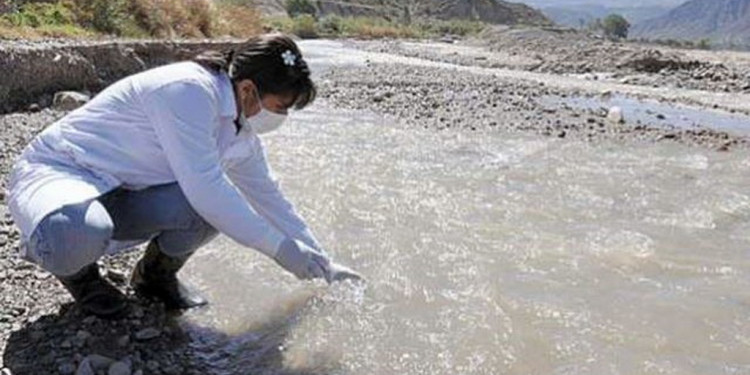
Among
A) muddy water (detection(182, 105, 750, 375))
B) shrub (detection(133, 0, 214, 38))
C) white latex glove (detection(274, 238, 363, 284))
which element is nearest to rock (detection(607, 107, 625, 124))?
muddy water (detection(182, 105, 750, 375))

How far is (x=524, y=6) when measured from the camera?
466ft

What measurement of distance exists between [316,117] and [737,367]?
7593 millimetres

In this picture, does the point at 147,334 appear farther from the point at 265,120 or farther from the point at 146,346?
the point at 265,120

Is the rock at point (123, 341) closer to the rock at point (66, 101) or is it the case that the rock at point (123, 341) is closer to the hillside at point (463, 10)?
the rock at point (66, 101)

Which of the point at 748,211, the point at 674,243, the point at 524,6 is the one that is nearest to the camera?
the point at 674,243

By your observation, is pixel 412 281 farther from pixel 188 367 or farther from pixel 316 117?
pixel 316 117

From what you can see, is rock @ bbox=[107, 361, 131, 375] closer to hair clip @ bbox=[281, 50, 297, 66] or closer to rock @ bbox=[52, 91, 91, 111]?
hair clip @ bbox=[281, 50, 297, 66]

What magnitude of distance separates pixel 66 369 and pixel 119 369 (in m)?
0.18

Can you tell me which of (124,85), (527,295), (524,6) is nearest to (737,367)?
(527,295)

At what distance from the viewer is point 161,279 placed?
3479mm

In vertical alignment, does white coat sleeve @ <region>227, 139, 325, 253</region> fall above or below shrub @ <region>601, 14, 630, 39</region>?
above

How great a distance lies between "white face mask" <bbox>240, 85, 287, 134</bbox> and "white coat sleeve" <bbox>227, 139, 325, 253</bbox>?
223 mm

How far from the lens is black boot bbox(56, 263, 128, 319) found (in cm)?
318

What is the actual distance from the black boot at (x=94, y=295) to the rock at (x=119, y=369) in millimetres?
383
